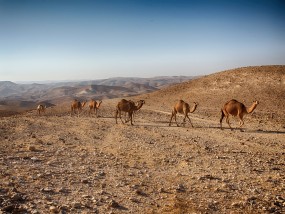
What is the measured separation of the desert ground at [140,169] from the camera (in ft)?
26.6

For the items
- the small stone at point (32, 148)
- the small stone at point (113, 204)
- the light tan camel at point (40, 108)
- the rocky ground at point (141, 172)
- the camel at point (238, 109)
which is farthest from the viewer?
the light tan camel at point (40, 108)

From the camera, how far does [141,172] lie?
1060 cm

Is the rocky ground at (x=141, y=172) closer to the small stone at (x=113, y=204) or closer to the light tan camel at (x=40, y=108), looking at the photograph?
the small stone at (x=113, y=204)

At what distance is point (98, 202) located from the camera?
8102 mm

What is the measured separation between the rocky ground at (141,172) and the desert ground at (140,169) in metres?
0.03

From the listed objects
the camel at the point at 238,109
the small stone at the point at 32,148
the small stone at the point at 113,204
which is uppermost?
the camel at the point at 238,109

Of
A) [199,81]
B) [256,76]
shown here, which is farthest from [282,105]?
[199,81]

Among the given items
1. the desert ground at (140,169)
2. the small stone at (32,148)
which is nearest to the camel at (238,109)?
the desert ground at (140,169)

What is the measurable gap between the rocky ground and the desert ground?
0.03 meters

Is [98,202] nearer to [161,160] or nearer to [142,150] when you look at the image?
[161,160]

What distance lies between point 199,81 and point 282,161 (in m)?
37.4

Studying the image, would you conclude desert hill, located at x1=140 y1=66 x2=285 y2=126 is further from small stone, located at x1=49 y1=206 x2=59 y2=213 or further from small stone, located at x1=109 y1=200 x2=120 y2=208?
small stone, located at x1=49 y1=206 x2=59 y2=213

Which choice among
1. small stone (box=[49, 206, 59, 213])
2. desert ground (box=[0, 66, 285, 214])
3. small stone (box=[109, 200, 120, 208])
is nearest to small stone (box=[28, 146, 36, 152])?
desert ground (box=[0, 66, 285, 214])

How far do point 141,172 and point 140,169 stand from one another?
0.41m
